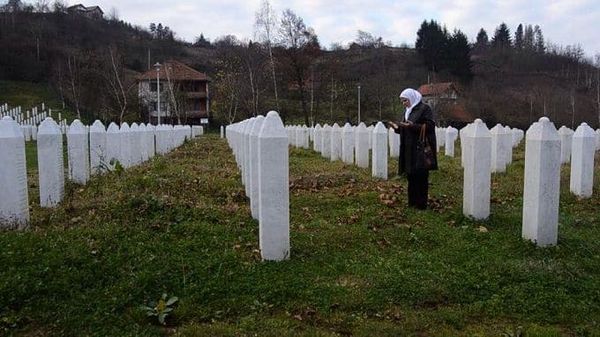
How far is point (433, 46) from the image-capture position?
71.0m

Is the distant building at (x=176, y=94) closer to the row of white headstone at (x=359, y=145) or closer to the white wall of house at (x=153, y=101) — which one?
the white wall of house at (x=153, y=101)

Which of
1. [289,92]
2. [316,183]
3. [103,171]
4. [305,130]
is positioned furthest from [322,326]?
[289,92]

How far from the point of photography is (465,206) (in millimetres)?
6871

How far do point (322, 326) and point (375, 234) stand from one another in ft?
7.65

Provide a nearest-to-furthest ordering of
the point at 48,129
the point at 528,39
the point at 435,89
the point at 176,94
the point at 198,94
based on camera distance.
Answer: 1. the point at 48,129
2. the point at 176,94
3. the point at 435,89
4. the point at 198,94
5. the point at 528,39

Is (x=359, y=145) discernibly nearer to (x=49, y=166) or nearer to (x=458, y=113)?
(x=49, y=166)

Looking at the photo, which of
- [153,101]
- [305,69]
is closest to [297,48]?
[305,69]

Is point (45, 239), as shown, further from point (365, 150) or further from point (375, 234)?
point (365, 150)

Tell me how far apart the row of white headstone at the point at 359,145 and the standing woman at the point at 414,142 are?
10.7 ft

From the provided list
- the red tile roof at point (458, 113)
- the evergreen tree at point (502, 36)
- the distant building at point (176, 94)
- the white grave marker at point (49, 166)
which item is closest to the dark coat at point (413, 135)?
the white grave marker at point (49, 166)

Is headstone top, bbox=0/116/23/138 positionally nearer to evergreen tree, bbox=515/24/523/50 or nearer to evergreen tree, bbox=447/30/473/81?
evergreen tree, bbox=447/30/473/81

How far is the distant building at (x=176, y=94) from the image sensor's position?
50156 mm

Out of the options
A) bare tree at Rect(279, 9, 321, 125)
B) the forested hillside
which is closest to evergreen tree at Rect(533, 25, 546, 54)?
the forested hillside

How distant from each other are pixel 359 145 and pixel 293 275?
27.7ft
